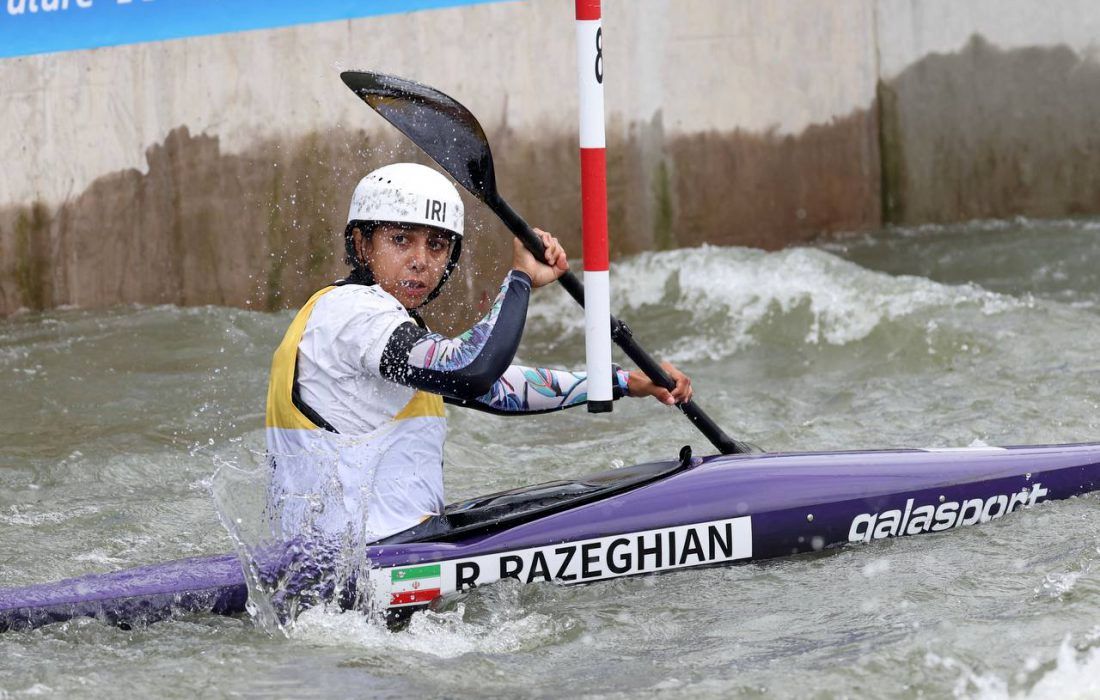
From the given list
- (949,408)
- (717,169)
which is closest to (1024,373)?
(949,408)

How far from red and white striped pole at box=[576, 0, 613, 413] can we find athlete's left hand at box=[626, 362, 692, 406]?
511 millimetres

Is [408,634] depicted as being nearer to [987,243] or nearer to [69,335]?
[69,335]

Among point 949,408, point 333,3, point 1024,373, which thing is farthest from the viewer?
point 333,3

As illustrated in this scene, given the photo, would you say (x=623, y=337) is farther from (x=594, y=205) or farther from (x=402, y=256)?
(x=402, y=256)

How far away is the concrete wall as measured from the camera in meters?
8.31

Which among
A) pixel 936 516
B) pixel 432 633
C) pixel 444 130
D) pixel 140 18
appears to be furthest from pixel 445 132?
pixel 140 18

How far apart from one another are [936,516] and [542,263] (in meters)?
1.52

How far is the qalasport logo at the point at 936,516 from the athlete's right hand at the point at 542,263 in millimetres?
1233

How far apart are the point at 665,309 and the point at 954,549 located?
483 cm

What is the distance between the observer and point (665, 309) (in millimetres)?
9117

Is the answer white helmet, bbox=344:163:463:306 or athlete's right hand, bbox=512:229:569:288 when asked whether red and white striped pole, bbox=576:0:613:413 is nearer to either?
athlete's right hand, bbox=512:229:569:288

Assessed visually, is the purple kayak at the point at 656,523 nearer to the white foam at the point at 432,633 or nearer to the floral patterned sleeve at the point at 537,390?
the white foam at the point at 432,633

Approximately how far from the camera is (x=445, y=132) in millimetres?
4199

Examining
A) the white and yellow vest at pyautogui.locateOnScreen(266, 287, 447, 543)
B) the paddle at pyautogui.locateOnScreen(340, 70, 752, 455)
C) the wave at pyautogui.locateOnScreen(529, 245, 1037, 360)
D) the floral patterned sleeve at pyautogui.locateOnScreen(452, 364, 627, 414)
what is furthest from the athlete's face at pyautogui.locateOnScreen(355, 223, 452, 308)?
the wave at pyautogui.locateOnScreen(529, 245, 1037, 360)
